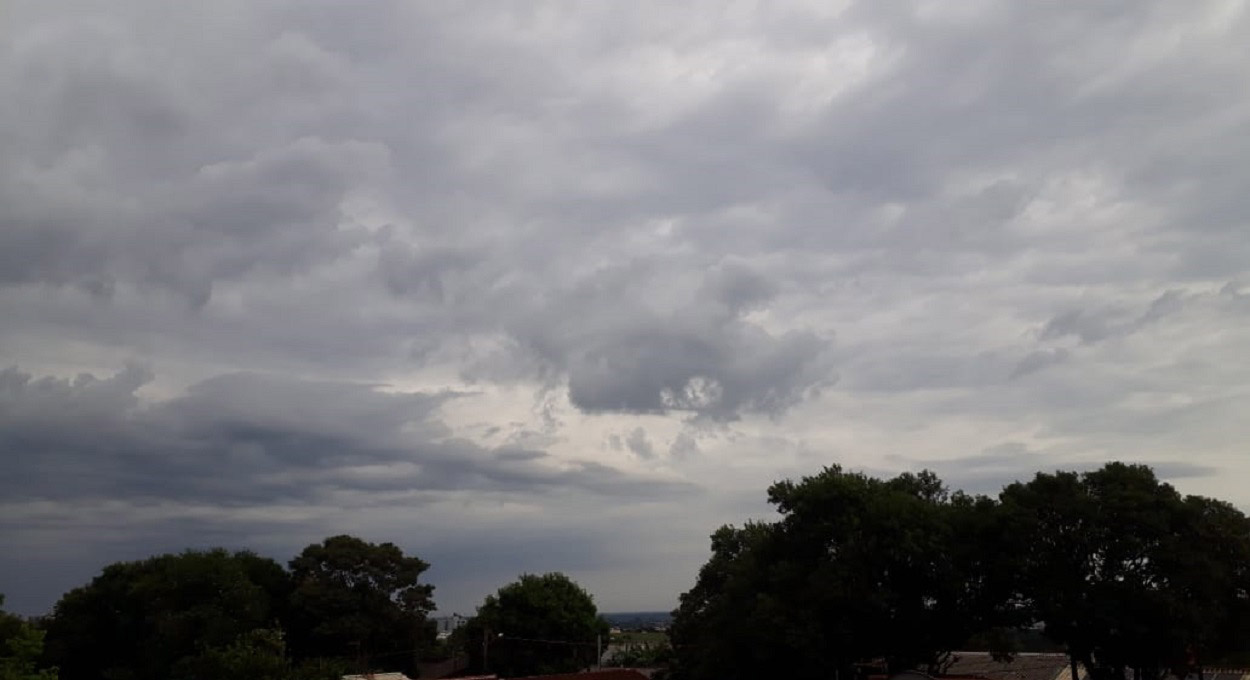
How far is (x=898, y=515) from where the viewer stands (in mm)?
50688

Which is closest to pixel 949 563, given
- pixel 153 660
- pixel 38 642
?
pixel 38 642

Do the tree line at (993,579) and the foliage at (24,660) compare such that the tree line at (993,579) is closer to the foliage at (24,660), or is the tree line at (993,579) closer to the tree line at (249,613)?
the tree line at (249,613)

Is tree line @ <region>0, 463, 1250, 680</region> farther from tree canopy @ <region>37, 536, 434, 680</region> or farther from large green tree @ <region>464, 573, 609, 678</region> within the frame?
large green tree @ <region>464, 573, 609, 678</region>

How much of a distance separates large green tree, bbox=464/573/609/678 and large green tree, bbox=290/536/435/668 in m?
9.07

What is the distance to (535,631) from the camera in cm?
8425

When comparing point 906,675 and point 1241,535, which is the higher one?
point 1241,535

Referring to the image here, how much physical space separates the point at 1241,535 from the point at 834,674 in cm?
1951

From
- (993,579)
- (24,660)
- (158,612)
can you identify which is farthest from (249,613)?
(993,579)

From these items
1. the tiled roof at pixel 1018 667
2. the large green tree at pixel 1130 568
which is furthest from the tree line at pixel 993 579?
the tiled roof at pixel 1018 667

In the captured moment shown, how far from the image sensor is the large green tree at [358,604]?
69.4m

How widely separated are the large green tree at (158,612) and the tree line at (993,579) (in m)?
29.9

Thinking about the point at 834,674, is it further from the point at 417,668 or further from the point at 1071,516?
the point at 417,668

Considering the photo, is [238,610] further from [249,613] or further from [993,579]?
[993,579]

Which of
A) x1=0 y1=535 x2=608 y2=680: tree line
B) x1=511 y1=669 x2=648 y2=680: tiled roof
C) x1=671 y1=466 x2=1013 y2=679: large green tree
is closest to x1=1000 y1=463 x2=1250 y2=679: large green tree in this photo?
x1=671 y1=466 x2=1013 y2=679: large green tree
